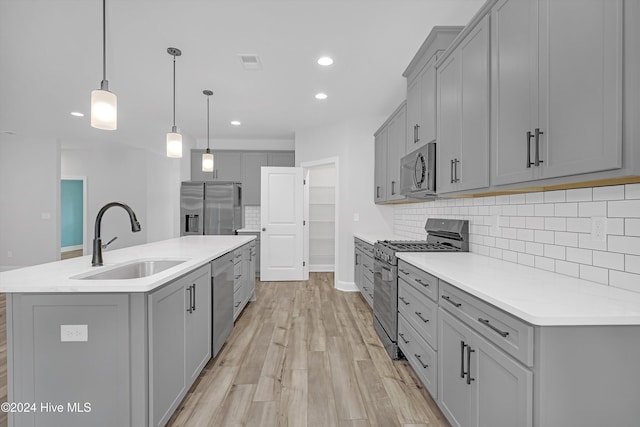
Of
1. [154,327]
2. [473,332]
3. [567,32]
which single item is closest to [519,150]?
[567,32]

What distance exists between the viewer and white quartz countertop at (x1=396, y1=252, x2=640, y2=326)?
108 cm

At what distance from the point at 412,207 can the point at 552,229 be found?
2.50 meters

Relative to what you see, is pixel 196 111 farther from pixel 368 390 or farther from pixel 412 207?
pixel 368 390

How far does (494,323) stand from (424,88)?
222cm

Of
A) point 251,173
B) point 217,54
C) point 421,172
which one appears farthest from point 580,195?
point 251,173

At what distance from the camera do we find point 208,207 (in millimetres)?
6156

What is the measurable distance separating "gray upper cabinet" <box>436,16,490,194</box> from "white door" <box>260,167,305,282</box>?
362 centimetres

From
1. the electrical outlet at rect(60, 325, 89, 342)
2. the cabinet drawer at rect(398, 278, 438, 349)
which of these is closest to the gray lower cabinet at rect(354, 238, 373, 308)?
the cabinet drawer at rect(398, 278, 438, 349)

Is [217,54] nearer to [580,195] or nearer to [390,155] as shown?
[390,155]

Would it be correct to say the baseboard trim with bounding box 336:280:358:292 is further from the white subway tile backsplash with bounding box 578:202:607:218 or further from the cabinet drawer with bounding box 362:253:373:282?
the white subway tile backsplash with bounding box 578:202:607:218

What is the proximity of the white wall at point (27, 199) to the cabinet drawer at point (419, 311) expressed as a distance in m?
7.07

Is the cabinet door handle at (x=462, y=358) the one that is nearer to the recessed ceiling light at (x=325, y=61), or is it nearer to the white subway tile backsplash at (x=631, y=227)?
the white subway tile backsplash at (x=631, y=227)

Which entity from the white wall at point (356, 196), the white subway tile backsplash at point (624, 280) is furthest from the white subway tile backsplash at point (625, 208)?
the white wall at point (356, 196)

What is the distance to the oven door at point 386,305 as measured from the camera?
108 inches
